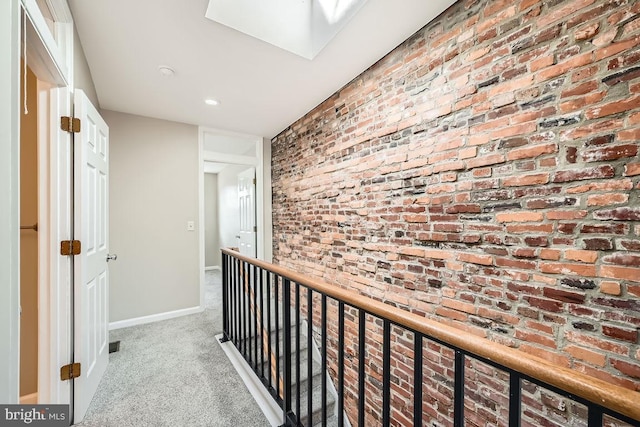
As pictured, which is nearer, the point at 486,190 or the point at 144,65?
the point at 486,190

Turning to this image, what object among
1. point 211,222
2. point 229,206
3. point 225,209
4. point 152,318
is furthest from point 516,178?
point 211,222

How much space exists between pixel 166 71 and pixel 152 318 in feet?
8.76

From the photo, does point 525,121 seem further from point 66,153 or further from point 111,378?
point 111,378

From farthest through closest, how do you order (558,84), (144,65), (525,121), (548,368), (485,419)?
(144,65), (485,419), (525,121), (558,84), (548,368)

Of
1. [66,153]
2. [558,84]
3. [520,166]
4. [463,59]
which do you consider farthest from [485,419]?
[66,153]

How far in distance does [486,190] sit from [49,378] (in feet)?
8.43

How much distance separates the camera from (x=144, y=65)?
2.09 meters

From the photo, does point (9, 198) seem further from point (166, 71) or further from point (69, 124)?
point (166, 71)

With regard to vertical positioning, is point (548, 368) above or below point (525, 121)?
below

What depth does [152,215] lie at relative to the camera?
316 centimetres

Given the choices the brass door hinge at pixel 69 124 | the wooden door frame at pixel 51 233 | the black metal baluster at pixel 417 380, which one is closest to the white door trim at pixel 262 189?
the brass door hinge at pixel 69 124

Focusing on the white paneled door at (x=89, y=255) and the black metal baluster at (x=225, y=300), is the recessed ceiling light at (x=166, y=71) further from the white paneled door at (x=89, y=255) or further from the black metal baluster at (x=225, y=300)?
the black metal baluster at (x=225, y=300)

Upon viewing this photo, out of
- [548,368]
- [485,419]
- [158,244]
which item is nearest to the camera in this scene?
[548,368]

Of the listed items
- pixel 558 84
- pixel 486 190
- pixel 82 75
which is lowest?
pixel 486 190
